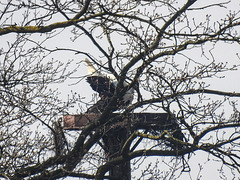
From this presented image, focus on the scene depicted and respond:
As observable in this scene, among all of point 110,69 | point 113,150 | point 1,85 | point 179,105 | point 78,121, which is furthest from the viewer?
point 113,150

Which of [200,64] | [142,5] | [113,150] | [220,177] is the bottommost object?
[220,177]

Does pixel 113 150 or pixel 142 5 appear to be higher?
pixel 142 5

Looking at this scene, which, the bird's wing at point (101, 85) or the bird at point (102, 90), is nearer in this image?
the bird at point (102, 90)

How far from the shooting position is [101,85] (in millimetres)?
9266

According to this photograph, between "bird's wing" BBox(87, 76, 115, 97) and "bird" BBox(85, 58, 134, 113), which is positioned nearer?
"bird" BBox(85, 58, 134, 113)

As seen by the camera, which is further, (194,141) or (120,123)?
(120,123)

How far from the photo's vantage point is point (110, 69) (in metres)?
8.12

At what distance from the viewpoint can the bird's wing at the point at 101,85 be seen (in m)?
9.04

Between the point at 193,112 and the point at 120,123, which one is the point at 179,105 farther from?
the point at 120,123

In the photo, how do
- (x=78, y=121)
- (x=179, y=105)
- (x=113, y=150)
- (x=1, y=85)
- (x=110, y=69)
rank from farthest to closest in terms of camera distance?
(x=113, y=150), (x=78, y=121), (x=110, y=69), (x=179, y=105), (x=1, y=85)

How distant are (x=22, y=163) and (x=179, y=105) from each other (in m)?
2.59

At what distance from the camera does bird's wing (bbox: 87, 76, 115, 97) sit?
Answer: 29.7 feet

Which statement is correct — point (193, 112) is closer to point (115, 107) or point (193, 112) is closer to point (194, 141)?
point (194, 141)

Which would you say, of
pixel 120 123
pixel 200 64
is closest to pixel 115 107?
pixel 120 123
